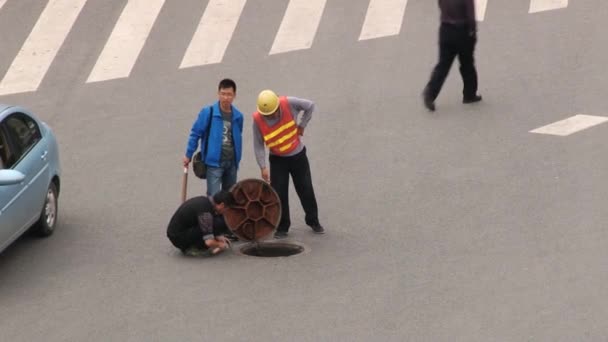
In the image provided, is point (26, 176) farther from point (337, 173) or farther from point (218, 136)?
point (337, 173)

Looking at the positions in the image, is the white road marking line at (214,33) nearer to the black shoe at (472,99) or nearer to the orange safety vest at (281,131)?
the black shoe at (472,99)

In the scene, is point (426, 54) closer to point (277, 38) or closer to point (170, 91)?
point (277, 38)

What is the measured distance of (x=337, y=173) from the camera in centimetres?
1814

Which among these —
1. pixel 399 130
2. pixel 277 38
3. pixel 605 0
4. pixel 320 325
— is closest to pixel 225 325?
pixel 320 325

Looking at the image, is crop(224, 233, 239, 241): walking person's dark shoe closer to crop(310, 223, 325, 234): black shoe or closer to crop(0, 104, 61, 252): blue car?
crop(310, 223, 325, 234): black shoe

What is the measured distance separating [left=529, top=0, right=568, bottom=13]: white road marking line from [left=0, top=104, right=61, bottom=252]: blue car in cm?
975

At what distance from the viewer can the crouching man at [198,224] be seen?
1559cm

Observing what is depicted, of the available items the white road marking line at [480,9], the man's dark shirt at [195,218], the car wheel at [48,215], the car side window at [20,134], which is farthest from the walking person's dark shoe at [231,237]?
the white road marking line at [480,9]

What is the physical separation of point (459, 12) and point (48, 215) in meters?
6.37

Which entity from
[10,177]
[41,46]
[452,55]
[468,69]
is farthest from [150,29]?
[10,177]

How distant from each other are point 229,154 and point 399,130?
402 centimetres

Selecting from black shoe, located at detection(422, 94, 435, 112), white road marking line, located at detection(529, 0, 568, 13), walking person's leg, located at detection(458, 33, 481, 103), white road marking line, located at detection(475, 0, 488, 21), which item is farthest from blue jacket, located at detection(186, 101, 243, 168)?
white road marking line, located at detection(529, 0, 568, 13)

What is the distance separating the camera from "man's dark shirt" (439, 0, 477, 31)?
1969 cm

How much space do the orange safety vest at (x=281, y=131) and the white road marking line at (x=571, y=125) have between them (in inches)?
180
